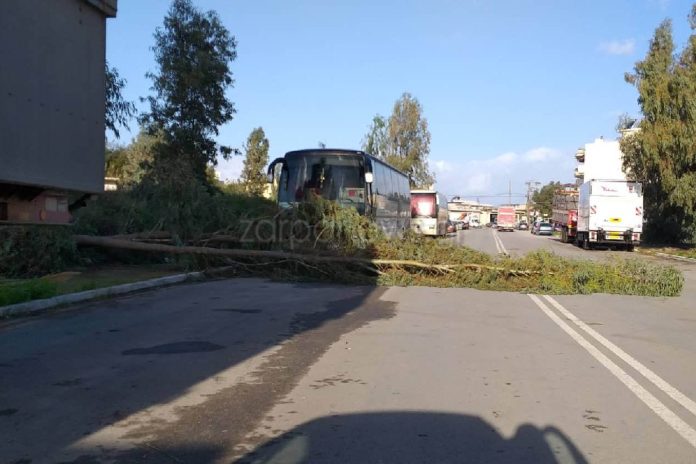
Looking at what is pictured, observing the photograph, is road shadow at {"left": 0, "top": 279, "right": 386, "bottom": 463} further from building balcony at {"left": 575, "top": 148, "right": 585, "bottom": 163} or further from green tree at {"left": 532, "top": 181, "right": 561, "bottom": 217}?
green tree at {"left": 532, "top": 181, "right": 561, "bottom": 217}

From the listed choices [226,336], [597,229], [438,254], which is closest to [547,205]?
[597,229]

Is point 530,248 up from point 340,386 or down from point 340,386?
up

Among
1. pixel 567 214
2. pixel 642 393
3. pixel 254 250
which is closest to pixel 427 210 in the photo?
pixel 567 214

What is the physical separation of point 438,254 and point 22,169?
12.5m

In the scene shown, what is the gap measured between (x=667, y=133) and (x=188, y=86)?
25848mm

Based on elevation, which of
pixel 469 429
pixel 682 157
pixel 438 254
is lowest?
pixel 469 429

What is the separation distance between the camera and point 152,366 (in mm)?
7254

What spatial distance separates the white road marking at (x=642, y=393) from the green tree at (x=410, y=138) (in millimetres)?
59848

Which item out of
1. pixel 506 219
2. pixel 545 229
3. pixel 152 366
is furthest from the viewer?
pixel 506 219

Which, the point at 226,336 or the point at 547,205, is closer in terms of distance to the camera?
the point at 226,336

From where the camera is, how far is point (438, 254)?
1664 cm

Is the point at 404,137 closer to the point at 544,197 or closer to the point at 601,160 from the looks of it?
the point at 601,160

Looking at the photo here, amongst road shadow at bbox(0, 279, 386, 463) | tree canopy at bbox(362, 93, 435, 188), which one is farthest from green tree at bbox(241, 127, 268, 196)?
road shadow at bbox(0, 279, 386, 463)

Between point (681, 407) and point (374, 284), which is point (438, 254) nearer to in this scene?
point (374, 284)
